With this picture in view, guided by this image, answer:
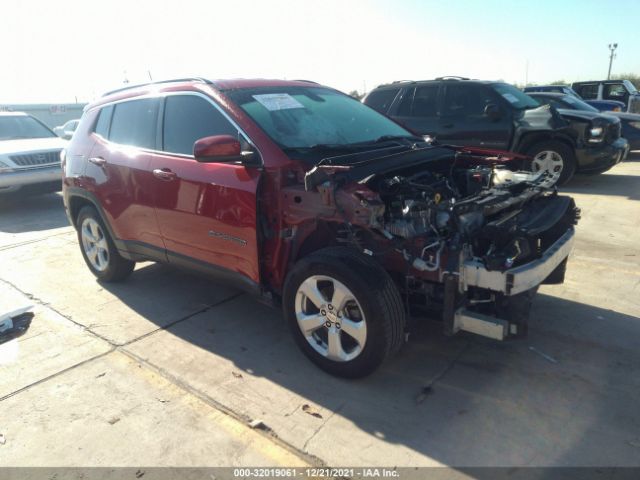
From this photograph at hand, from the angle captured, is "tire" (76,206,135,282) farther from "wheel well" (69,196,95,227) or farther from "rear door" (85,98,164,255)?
"rear door" (85,98,164,255)

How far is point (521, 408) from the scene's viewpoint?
2.82m

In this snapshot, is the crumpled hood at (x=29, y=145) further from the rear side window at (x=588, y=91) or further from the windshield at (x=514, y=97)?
the rear side window at (x=588, y=91)

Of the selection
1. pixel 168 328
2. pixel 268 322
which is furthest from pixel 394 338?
pixel 168 328

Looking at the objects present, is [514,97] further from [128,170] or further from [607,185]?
[128,170]

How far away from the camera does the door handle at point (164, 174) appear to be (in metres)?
3.84

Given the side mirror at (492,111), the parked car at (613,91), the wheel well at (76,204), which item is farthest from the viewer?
the parked car at (613,91)

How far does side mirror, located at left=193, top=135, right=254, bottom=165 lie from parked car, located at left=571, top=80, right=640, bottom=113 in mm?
16965

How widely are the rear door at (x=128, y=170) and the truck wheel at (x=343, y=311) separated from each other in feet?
5.31

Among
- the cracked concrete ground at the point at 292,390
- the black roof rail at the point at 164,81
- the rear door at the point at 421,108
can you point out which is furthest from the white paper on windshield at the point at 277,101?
the rear door at the point at 421,108

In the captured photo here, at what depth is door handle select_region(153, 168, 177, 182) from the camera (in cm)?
384

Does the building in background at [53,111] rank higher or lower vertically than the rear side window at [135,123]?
lower

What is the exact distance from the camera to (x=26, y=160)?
8828 mm

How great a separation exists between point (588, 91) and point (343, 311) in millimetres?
17881

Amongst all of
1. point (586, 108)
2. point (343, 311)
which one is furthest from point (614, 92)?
point (343, 311)
